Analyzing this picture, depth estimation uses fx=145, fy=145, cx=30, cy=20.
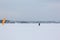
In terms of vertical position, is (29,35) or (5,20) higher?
(5,20)

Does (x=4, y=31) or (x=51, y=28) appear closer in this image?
(x=4, y=31)

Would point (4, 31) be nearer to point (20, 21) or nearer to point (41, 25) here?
point (20, 21)

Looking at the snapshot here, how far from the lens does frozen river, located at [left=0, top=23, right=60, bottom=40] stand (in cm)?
518

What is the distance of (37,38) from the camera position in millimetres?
5098

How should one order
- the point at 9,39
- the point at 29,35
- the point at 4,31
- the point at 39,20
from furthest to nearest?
the point at 39,20 < the point at 4,31 < the point at 29,35 < the point at 9,39

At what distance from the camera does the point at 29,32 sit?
582 centimetres

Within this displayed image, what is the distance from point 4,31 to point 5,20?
682 mm

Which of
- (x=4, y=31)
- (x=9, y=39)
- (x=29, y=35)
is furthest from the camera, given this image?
(x=4, y=31)

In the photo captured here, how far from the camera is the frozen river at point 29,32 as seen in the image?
518 centimetres

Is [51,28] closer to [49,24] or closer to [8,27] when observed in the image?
[49,24]

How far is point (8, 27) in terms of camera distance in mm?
6469

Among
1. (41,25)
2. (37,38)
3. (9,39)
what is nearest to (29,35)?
(37,38)

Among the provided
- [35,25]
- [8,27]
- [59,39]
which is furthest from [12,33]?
[59,39]

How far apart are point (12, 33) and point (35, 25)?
1.33 m
